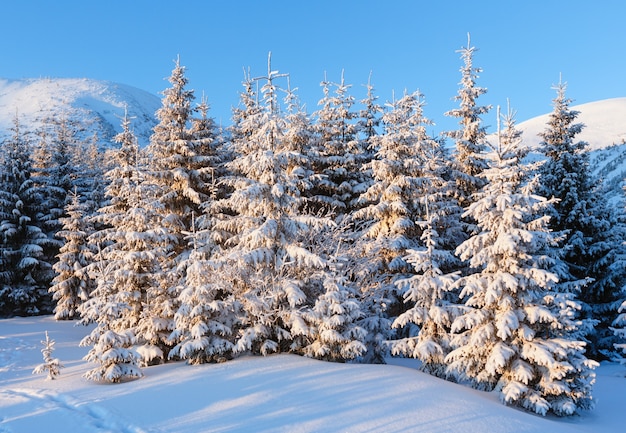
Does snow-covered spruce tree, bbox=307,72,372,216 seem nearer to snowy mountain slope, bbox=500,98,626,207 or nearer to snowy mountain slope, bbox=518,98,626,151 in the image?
snowy mountain slope, bbox=500,98,626,207

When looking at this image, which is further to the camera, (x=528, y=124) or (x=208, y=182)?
(x=528, y=124)

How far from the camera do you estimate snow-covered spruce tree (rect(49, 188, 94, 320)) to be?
26.6 meters

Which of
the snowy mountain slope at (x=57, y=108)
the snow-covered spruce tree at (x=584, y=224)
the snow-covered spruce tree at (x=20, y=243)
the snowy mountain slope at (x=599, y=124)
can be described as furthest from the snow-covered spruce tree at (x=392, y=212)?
the snowy mountain slope at (x=57, y=108)

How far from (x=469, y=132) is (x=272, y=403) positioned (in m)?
16.5

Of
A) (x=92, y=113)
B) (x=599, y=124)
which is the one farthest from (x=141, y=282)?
(x=599, y=124)

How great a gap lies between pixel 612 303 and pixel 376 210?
38.6ft

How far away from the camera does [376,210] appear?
63.1 ft

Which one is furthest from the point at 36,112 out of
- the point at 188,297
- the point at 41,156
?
the point at 188,297

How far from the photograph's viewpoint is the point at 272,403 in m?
10.0

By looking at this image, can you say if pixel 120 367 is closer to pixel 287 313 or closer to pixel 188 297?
pixel 188 297

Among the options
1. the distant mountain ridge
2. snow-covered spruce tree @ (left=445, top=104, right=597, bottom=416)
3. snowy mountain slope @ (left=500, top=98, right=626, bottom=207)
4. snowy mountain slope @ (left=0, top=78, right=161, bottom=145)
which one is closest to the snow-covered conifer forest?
snow-covered spruce tree @ (left=445, top=104, right=597, bottom=416)

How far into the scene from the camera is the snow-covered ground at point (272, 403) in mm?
8984

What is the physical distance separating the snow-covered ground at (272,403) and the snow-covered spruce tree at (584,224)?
25.3ft

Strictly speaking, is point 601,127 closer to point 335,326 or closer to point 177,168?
point 177,168
